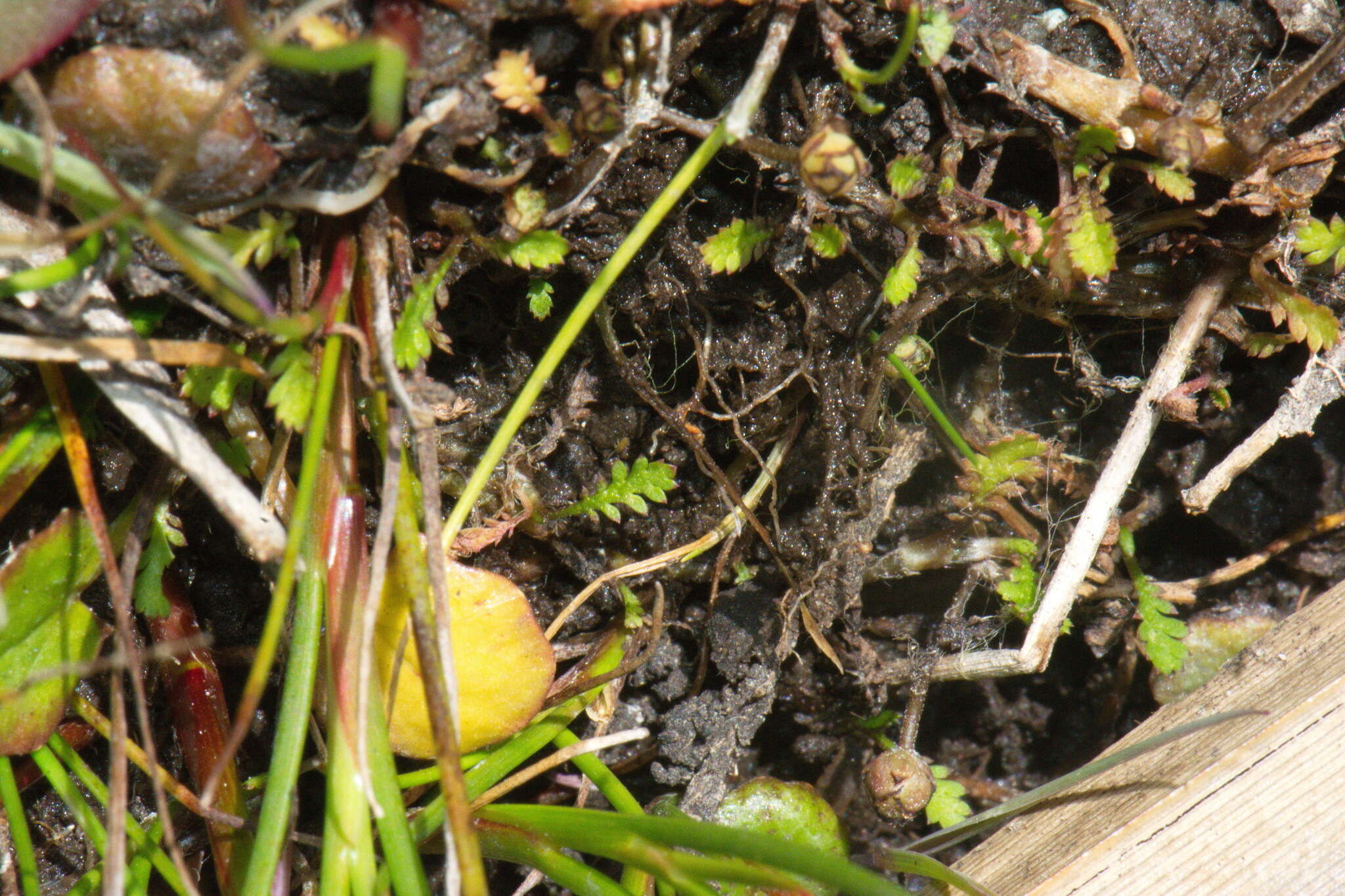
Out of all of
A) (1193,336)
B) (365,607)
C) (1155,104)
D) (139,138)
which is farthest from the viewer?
(1193,336)

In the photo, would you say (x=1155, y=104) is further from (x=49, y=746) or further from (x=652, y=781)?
(x=49, y=746)

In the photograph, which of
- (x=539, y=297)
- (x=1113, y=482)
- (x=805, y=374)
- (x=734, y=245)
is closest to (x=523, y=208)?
(x=539, y=297)

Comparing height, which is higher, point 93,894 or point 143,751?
point 143,751

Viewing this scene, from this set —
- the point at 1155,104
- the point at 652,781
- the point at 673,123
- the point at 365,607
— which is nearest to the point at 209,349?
the point at 365,607

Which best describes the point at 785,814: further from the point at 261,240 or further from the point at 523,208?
the point at 261,240

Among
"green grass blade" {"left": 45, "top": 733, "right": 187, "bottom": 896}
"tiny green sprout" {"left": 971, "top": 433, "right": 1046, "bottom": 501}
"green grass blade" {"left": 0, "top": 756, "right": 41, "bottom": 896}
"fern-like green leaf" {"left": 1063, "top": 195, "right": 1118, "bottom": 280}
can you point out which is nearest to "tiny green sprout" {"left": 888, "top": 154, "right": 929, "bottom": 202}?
"fern-like green leaf" {"left": 1063, "top": 195, "right": 1118, "bottom": 280}

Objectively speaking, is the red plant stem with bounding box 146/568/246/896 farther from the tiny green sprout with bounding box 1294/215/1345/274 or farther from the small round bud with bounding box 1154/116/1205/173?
the tiny green sprout with bounding box 1294/215/1345/274

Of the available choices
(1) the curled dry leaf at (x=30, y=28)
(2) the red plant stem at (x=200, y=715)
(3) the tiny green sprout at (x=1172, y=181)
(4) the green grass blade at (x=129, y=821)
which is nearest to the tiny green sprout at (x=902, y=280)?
(3) the tiny green sprout at (x=1172, y=181)
